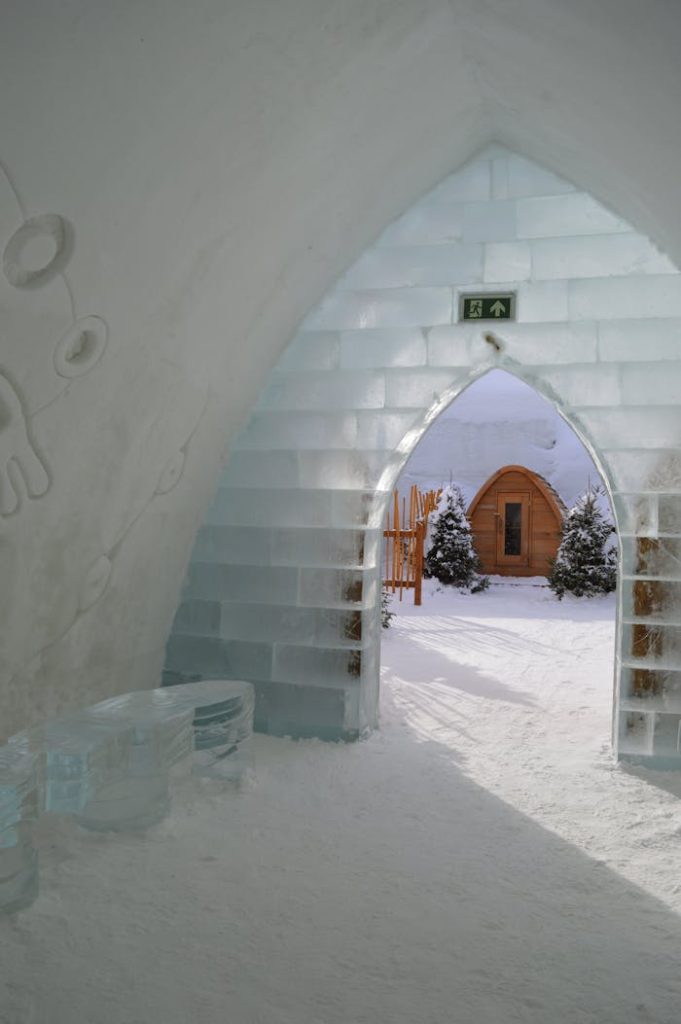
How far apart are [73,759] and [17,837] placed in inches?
16.0

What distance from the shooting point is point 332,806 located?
10.8ft

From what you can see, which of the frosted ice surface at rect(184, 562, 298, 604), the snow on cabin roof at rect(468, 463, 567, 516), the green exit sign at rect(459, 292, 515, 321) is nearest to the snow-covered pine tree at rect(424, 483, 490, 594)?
the snow on cabin roof at rect(468, 463, 567, 516)

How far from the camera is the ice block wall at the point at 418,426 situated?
3768 millimetres

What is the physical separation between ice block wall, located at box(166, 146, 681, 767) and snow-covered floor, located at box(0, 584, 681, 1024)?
0.44 meters

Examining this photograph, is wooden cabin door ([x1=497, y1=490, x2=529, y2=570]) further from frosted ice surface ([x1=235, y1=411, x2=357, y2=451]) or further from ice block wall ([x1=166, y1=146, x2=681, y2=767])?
frosted ice surface ([x1=235, y1=411, x2=357, y2=451])

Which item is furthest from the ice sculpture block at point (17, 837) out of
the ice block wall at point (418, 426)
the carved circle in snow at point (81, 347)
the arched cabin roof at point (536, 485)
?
the arched cabin roof at point (536, 485)

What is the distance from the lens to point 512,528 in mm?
13328

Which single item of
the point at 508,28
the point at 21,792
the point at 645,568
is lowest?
the point at 21,792

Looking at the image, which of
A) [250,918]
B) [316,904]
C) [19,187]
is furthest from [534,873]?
[19,187]

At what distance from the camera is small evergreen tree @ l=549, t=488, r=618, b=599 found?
35.7ft

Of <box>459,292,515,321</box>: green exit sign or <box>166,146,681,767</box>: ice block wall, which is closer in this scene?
<box>166,146,681,767</box>: ice block wall

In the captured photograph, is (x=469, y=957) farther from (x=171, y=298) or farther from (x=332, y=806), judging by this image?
(x=171, y=298)

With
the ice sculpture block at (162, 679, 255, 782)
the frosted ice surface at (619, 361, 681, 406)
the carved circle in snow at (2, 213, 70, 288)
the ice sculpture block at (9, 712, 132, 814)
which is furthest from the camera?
the frosted ice surface at (619, 361, 681, 406)

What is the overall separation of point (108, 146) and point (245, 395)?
1886 millimetres
